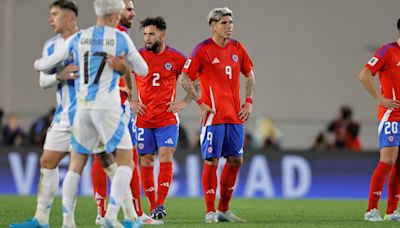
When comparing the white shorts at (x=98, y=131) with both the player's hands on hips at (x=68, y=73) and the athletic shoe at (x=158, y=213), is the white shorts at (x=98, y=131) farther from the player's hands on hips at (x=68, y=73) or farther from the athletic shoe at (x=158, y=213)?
the athletic shoe at (x=158, y=213)

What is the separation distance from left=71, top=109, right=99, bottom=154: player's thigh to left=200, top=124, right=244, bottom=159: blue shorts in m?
2.73

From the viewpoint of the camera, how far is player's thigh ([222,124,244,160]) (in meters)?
10.7

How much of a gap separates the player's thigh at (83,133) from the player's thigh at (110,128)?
64 millimetres

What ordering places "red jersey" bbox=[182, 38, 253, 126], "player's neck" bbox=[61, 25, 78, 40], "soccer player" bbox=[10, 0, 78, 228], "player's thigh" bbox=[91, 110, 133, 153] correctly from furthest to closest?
"red jersey" bbox=[182, 38, 253, 126] < "player's neck" bbox=[61, 25, 78, 40] < "soccer player" bbox=[10, 0, 78, 228] < "player's thigh" bbox=[91, 110, 133, 153]

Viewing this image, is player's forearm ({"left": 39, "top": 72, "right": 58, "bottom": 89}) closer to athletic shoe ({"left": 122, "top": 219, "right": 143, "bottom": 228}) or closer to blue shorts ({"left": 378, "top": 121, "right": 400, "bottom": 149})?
athletic shoe ({"left": 122, "top": 219, "right": 143, "bottom": 228})

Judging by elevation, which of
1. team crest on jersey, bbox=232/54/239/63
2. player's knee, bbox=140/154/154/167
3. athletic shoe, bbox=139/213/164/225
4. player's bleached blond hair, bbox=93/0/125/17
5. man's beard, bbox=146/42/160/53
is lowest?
athletic shoe, bbox=139/213/164/225

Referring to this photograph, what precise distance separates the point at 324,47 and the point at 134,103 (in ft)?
44.5

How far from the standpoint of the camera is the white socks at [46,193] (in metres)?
8.28

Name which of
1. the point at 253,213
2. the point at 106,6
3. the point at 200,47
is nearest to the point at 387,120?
the point at 200,47

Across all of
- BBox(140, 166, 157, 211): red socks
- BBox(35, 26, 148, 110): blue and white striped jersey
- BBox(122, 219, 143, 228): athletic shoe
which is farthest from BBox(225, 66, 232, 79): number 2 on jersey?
BBox(122, 219, 143, 228): athletic shoe

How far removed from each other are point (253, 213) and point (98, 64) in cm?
483

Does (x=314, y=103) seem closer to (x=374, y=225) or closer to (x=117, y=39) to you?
(x=374, y=225)

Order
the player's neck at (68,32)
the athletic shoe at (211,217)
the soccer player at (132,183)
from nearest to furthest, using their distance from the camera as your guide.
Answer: the player's neck at (68,32) → the soccer player at (132,183) → the athletic shoe at (211,217)

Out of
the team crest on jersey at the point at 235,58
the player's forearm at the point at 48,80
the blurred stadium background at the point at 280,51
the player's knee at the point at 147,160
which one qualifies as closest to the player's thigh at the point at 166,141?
the player's knee at the point at 147,160
